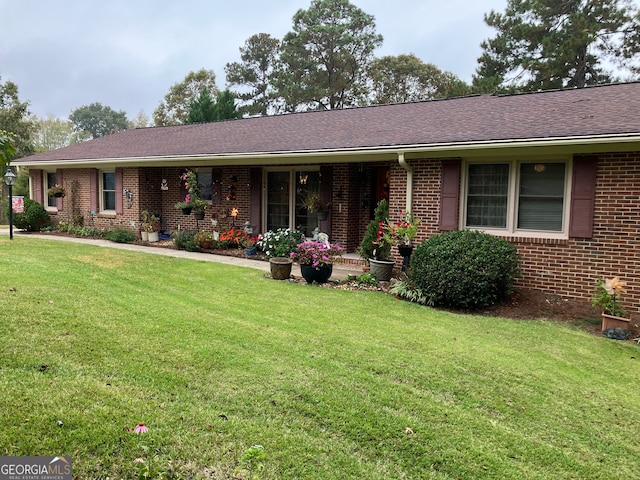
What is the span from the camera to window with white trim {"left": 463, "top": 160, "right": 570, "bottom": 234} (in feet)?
24.2

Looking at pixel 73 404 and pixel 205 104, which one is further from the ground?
pixel 205 104

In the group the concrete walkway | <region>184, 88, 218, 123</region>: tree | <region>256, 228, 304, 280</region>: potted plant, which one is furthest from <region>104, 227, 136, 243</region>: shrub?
<region>184, 88, 218, 123</region>: tree

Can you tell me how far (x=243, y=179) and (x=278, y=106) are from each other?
22.8 meters

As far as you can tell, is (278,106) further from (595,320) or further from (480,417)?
(480,417)

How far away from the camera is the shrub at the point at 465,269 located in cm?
661

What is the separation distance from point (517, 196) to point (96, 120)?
8505 cm

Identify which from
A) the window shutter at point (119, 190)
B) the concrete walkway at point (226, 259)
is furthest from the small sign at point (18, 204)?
the concrete walkway at point (226, 259)

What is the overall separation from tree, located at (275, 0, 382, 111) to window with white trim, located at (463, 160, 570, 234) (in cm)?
2333

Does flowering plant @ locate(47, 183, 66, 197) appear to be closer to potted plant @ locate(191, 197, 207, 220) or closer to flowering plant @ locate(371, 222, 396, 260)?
potted plant @ locate(191, 197, 207, 220)

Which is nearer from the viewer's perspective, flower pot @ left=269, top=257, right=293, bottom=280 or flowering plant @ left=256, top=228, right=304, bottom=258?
flower pot @ left=269, top=257, right=293, bottom=280

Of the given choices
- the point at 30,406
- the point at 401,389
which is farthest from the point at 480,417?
the point at 30,406

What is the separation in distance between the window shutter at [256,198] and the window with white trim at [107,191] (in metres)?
5.29

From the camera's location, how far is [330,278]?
27.6 feet

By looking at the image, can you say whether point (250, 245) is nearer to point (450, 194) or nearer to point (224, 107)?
point (450, 194)
